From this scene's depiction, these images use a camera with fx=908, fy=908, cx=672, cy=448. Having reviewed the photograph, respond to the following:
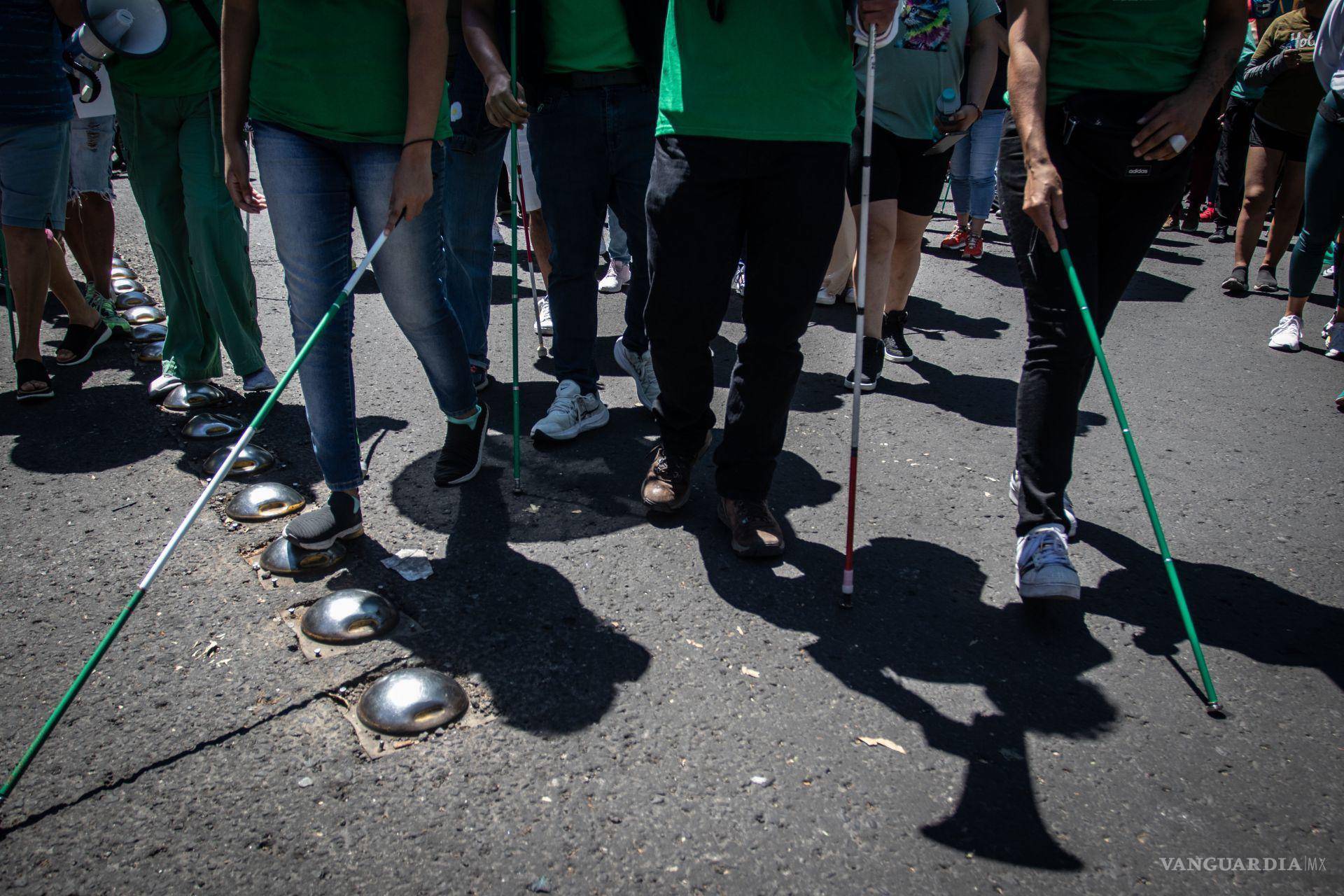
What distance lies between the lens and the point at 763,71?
2549 millimetres

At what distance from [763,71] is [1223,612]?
210 centimetres

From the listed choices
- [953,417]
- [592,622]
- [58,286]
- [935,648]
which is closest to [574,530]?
[592,622]


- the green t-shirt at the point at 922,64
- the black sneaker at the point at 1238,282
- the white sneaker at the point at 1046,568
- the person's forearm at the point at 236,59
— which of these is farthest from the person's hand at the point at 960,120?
the black sneaker at the point at 1238,282

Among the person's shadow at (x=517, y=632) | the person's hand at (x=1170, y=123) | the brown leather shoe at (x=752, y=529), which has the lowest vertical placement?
the person's shadow at (x=517, y=632)

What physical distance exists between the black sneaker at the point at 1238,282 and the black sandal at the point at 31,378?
24.6ft

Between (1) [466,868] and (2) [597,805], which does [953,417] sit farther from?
(1) [466,868]

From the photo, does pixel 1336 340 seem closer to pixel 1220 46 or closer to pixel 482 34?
pixel 1220 46

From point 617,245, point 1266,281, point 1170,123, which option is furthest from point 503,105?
point 1266,281

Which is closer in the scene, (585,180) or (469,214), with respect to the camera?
(585,180)

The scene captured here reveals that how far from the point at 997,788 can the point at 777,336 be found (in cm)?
142

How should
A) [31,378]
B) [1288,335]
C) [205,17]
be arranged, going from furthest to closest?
[1288,335] < [31,378] < [205,17]

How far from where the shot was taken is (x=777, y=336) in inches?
110

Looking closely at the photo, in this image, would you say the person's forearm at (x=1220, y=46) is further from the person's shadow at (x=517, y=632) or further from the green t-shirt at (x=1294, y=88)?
the green t-shirt at (x=1294, y=88)

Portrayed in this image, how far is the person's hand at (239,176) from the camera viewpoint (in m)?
2.75
